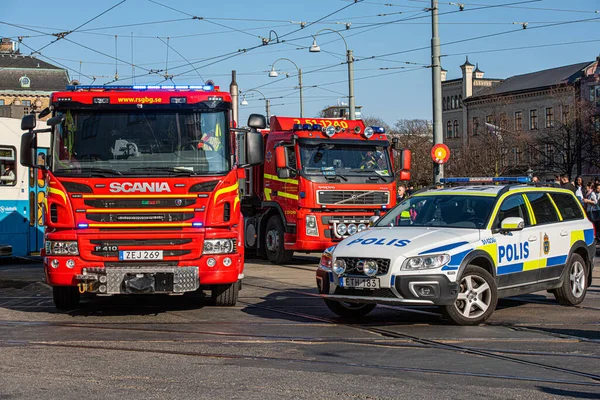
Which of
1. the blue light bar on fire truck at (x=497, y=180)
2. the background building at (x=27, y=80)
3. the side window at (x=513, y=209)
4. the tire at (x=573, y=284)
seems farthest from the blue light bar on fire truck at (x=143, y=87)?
the background building at (x=27, y=80)

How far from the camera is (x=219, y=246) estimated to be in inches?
469

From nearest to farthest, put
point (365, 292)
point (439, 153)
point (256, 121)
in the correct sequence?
point (365, 292) < point (256, 121) < point (439, 153)

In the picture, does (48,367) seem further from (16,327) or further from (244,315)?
(244,315)

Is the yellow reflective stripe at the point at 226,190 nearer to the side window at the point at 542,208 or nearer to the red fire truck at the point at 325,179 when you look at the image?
the side window at the point at 542,208

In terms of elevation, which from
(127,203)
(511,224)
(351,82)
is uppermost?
(351,82)

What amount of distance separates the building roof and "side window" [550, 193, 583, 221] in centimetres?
6536

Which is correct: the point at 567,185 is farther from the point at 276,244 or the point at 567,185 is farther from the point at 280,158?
the point at 276,244

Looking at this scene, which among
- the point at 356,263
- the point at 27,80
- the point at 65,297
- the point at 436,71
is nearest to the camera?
the point at 356,263

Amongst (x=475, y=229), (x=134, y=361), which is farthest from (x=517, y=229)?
(x=134, y=361)

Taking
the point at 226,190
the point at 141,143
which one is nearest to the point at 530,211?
the point at 226,190

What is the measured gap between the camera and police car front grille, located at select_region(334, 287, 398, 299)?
10.5m

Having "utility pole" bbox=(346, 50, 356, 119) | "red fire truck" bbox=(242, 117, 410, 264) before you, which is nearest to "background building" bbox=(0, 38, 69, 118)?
"utility pole" bbox=(346, 50, 356, 119)

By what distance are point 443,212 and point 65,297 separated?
16.6ft

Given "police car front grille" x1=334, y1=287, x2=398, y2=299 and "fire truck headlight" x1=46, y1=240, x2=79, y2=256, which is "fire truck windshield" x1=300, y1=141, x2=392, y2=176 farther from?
"police car front grille" x1=334, y1=287, x2=398, y2=299
